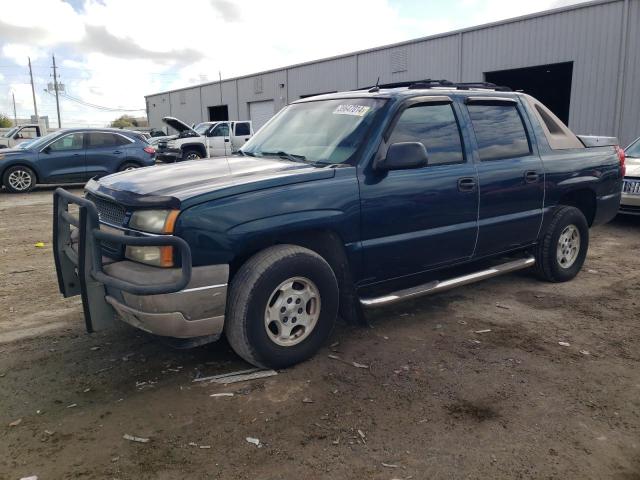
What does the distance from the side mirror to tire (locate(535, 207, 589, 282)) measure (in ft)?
7.10

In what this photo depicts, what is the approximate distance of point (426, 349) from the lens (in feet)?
12.8

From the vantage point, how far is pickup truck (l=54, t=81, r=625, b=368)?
313cm

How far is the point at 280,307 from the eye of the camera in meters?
3.46

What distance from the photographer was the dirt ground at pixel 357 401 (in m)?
2.60

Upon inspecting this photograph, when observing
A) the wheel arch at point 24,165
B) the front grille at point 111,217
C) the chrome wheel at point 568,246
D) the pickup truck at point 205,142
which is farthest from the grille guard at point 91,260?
the pickup truck at point 205,142

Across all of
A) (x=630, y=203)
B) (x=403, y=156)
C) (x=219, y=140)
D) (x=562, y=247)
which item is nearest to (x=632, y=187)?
(x=630, y=203)

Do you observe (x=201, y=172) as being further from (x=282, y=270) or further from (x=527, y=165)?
(x=527, y=165)

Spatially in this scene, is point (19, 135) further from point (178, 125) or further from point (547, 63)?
point (547, 63)

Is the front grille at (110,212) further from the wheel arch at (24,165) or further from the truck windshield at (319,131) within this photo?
the wheel arch at (24,165)

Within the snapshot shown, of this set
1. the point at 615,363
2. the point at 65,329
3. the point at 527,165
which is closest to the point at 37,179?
the point at 65,329

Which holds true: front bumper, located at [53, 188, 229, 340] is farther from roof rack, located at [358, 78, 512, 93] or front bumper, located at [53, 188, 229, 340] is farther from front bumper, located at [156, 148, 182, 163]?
front bumper, located at [156, 148, 182, 163]

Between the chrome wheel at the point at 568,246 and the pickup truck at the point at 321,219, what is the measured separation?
0.19 m

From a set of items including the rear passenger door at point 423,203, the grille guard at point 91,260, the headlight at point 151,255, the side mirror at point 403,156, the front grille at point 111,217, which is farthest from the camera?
the rear passenger door at point 423,203

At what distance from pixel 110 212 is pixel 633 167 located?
8321 mm
